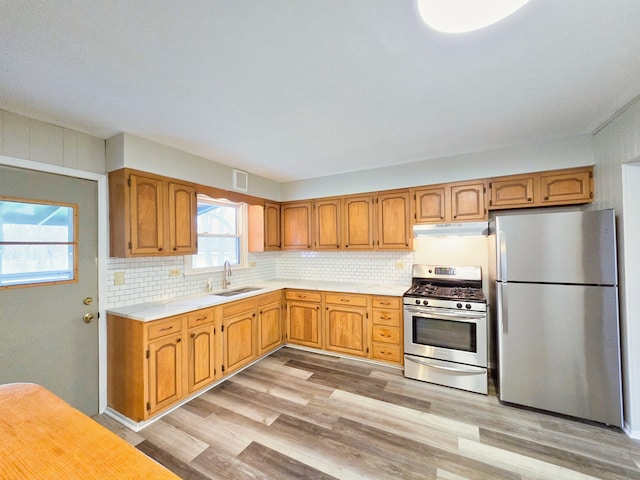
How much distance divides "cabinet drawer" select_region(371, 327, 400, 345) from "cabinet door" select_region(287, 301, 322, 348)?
2.57ft

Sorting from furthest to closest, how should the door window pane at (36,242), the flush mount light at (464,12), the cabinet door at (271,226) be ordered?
1. the cabinet door at (271,226)
2. the door window pane at (36,242)
3. the flush mount light at (464,12)

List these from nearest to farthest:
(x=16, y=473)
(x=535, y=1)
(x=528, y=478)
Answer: (x=16, y=473) → (x=535, y=1) → (x=528, y=478)

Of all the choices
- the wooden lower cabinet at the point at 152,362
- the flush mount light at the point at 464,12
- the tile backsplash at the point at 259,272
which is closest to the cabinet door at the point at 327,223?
the tile backsplash at the point at 259,272

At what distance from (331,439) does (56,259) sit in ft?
8.74

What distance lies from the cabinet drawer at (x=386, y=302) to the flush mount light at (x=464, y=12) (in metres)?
2.62

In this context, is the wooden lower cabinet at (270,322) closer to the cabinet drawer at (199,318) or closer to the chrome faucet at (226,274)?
the chrome faucet at (226,274)

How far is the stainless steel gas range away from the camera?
2732 mm

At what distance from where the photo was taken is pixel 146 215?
256cm

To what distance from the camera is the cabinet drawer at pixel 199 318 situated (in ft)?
8.53

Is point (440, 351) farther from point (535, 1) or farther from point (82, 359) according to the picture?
point (82, 359)

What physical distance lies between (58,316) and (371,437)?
2.72 m

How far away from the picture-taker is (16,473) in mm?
639

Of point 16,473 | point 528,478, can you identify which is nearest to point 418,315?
point 528,478

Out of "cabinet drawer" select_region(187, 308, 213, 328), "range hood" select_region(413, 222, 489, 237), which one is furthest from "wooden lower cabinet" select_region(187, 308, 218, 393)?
"range hood" select_region(413, 222, 489, 237)
